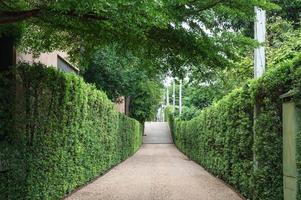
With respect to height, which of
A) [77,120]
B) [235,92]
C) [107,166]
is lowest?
[107,166]

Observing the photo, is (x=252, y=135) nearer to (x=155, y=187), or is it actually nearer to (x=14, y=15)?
(x=155, y=187)

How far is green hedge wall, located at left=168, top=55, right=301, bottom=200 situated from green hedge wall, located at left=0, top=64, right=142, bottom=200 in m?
4.14

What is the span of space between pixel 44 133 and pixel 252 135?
15.8 feet

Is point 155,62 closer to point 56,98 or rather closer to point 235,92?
point 56,98

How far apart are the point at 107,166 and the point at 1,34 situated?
11.3 m

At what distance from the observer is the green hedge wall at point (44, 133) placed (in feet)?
28.5

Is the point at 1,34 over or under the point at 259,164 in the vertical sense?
over

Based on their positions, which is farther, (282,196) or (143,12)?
(282,196)

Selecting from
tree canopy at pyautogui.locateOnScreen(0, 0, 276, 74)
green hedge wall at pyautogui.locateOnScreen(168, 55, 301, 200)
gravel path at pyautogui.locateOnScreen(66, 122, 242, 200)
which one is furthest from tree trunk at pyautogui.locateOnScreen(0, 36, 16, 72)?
green hedge wall at pyautogui.locateOnScreen(168, 55, 301, 200)

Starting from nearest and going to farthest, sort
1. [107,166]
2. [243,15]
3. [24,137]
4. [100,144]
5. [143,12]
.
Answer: [143,12] → [243,15] → [24,137] → [100,144] → [107,166]

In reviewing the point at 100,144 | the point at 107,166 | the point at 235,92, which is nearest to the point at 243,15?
the point at 235,92

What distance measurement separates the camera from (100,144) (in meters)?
18.0

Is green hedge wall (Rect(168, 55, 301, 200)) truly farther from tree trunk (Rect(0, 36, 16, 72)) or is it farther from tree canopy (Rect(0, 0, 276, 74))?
tree trunk (Rect(0, 36, 16, 72))

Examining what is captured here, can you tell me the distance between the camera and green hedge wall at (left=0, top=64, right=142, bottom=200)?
8680 mm
